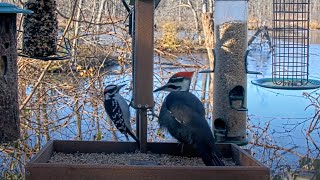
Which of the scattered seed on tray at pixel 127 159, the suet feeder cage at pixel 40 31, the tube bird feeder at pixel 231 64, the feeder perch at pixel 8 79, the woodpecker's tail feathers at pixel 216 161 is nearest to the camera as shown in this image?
the woodpecker's tail feathers at pixel 216 161

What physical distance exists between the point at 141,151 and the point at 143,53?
0.47 m

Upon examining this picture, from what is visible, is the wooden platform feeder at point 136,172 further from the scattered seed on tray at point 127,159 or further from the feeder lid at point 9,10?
the feeder lid at point 9,10

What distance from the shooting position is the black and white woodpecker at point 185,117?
2664 millimetres

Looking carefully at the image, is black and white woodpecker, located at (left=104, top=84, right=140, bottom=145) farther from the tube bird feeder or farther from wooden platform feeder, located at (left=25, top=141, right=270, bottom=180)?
the tube bird feeder

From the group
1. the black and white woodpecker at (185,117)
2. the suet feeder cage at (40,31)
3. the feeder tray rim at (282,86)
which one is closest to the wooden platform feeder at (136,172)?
the black and white woodpecker at (185,117)

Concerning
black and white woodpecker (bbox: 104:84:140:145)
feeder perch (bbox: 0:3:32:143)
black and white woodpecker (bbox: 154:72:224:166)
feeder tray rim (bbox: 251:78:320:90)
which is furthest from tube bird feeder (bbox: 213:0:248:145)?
feeder perch (bbox: 0:3:32:143)

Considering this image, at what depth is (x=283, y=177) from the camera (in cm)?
337

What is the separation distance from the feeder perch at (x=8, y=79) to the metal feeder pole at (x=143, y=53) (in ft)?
2.78

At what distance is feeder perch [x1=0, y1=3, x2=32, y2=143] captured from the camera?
3043 millimetres

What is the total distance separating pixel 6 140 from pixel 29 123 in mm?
2555

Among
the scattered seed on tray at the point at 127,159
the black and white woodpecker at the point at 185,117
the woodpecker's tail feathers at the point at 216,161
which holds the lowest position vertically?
the scattered seed on tray at the point at 127,159

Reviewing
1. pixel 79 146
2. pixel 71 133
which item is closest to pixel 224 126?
pixel 79 146

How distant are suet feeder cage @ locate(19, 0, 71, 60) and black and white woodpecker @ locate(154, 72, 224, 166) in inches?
37.6

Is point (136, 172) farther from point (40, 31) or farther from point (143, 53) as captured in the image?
point (40, 31)
